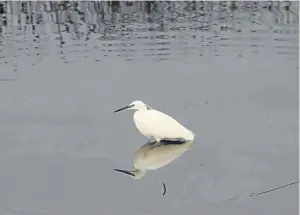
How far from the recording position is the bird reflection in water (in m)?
6.87

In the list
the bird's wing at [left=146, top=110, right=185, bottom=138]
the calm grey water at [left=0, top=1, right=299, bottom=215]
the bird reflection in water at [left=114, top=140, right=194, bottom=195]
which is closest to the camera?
the calm grey water at [left=0, top=1, right=299, bottom=215]

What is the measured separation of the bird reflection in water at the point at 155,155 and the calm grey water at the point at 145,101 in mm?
82

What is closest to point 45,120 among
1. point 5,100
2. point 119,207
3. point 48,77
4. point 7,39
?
point 5,100

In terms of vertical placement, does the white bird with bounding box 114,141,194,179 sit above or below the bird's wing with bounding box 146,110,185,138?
below

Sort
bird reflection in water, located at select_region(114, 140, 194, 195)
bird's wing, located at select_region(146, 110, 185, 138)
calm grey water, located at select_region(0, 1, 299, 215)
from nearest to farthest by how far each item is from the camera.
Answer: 1. calm grey water, located at select_region(0, 1, 299, 215)
2. bird reflection in water, located at select_region(114, 140, 194, 195)
3. bird's wing, located at select_region(146, 110, 185, 138)

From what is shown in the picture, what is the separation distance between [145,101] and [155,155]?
1.31 metres

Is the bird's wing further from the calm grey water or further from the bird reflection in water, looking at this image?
→ the calm grey water

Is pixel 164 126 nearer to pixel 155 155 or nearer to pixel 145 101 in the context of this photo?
pixel 155 155

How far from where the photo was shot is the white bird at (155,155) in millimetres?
6883

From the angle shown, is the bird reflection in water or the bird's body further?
the bird's body

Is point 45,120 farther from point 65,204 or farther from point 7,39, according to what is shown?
point 7,39

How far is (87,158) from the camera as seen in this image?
7.04m

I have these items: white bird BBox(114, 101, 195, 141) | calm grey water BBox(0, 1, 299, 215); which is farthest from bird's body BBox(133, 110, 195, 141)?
calm grey water BBox(0, 1, 299, 215)

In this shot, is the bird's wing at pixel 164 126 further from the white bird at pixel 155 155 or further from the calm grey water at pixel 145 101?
the calm grey water at pixel 145 101
